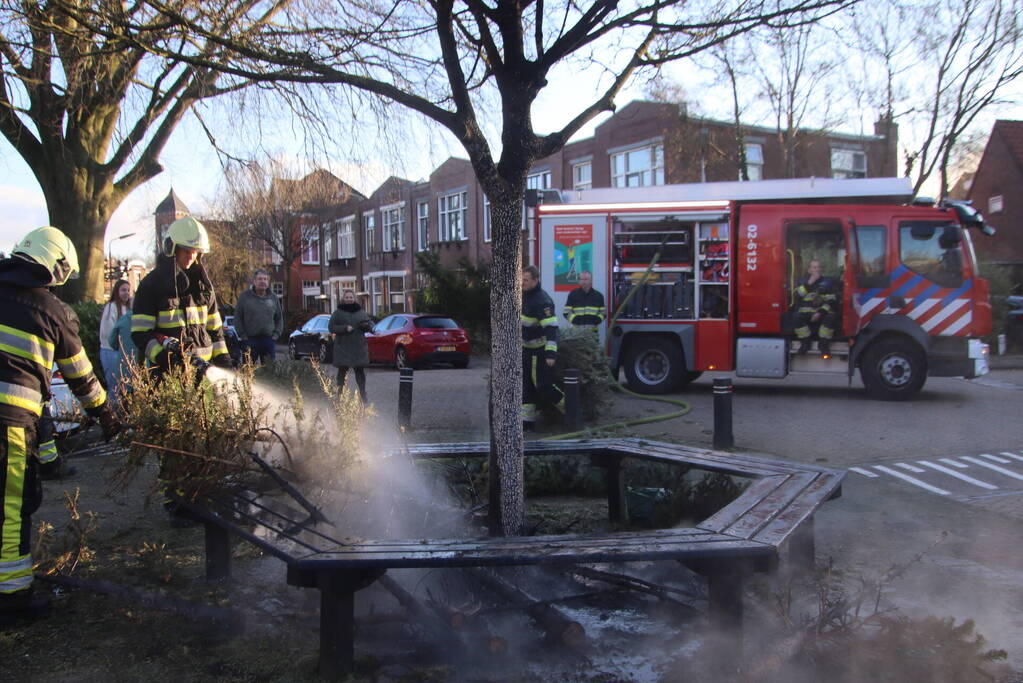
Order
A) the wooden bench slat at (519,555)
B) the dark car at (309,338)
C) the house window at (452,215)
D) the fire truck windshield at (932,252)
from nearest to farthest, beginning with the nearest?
the wooden bench slat at (519,555) → the fire truck windshield at (932,252) → the dark car at (309,338) → the house window at (452,215)

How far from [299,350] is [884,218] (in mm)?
16995

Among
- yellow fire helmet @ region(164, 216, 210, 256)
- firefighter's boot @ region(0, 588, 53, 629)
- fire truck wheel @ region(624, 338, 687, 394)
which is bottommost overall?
firefighter's boot @ region(0, 588, 53, 629)

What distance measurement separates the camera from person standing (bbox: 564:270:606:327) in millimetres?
10117

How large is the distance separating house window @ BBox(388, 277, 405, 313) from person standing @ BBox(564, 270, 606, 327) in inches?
1056

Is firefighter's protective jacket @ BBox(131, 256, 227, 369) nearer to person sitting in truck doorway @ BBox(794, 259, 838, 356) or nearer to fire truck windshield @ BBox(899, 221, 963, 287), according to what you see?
person sitting in truck doorway @ BBox(794, 259, 838, 356)

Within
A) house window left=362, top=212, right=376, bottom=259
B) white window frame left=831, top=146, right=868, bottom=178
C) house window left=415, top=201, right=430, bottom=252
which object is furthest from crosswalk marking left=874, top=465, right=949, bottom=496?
house window left=362, top=212, right=376, bottom=259

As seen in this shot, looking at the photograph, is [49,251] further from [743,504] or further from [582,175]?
[582,175]

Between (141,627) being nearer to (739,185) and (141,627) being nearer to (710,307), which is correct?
(710,307)

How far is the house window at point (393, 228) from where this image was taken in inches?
1454

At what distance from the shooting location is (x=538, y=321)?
832 cm

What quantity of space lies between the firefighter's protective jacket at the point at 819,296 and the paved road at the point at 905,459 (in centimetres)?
131

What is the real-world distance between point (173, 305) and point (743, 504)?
368cm

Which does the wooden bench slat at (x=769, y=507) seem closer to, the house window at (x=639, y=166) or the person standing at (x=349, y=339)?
the person standing at (x=349, y=339)

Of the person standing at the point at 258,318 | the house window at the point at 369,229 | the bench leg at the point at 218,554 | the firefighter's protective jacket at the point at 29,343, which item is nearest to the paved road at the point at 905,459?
the person standing at the point at 258,318
